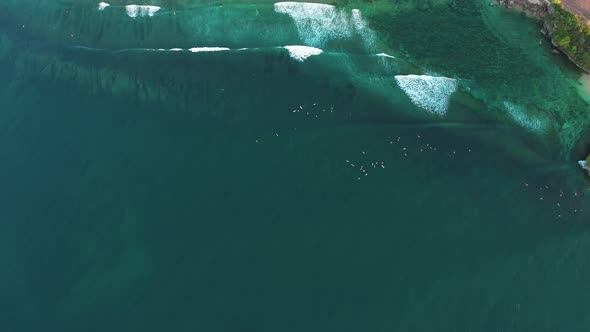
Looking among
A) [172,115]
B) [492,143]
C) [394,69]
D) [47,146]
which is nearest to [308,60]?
[394,69]

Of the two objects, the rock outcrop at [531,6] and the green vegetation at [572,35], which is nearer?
the green vegetation at [572,35]

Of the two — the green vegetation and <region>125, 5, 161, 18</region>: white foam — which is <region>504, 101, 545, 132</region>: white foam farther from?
<region>125, 5, 161, 18</region>: white foam

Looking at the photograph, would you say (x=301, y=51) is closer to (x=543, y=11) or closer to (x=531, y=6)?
(x=531, y=6)

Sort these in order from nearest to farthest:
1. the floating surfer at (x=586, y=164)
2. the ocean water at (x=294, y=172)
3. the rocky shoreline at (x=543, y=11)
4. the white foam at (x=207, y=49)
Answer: the ocean water at (x=294, y=172) → the floating surfer at (x=586, y=164) → the rocky shoreline at (x=543, y=11) → the white foam at (x=207, y=49)

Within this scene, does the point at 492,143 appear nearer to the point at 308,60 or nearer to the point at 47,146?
the point at 308,60

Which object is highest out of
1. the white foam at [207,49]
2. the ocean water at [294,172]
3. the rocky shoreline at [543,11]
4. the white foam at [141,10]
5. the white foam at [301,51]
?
the rocky shoreline at [543,11]

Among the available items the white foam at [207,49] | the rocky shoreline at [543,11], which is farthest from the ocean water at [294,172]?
the rocky shoreline at [543,11]

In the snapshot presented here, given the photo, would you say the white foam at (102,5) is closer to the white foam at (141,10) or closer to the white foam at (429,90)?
the white foam at (141,10)

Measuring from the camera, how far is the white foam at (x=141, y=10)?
123 ft

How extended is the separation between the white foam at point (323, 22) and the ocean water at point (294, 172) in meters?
0.15

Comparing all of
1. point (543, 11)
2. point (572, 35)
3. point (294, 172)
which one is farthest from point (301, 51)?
point (572, 35)

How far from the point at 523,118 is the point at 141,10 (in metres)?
32.1

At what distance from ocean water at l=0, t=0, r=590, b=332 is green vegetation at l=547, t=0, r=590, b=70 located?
3.48 feet

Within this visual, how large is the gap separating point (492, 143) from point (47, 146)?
106ft
